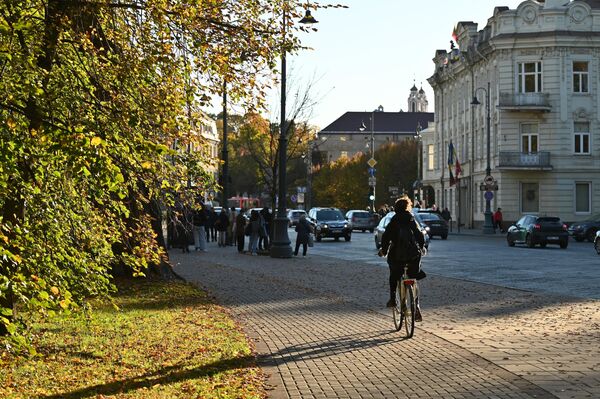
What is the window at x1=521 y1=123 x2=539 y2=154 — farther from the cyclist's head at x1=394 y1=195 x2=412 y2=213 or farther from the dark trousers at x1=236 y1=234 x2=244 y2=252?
the cyclist's head at x1=394 y1=195 x2=412 y2=213

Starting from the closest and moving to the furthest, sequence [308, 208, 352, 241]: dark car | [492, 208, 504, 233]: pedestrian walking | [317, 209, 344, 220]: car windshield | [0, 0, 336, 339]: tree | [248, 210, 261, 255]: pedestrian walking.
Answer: [0, 0, 336, 339]: tree → [248, 210, 261, 255]: pedestrian walking → [308, 208, 352, 241]: dark car → [317, 209, 344, 220]: car windshield → [492, 208, 504, 233]: pedestrian walking

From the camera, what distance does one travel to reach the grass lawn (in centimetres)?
892

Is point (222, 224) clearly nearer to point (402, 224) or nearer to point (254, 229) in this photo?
point (254, 229)

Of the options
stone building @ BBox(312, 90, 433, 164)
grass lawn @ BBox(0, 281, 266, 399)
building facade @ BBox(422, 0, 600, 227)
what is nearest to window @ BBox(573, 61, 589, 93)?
building facade @ BBox(422, 0, 600, 227)

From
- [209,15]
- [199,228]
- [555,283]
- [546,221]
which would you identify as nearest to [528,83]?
[546,221]

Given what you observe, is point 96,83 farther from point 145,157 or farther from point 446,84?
point 446,84

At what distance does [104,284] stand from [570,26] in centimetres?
6195

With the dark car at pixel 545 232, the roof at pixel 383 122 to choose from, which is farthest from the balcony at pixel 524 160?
the roof at pixel 383 122

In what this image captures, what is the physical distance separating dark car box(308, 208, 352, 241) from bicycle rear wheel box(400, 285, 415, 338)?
4219cm

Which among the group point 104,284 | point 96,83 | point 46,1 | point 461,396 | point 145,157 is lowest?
point 461,396

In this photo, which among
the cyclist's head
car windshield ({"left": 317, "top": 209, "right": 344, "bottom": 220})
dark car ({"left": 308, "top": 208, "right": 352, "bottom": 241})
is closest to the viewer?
the cyclist's head

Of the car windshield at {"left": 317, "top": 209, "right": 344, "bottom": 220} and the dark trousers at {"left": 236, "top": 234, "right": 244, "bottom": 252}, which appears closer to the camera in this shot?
the dark trousers at {"left": 236, "top": 234, "right": 244, "bottom": 252}

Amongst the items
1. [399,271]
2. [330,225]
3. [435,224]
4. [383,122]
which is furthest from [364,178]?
[399,271]

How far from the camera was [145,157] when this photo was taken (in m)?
9.40
